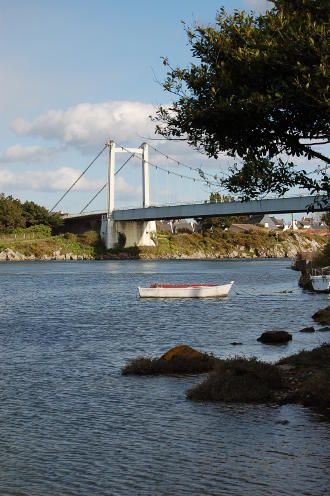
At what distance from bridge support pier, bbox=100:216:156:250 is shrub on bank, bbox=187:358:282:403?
423ft

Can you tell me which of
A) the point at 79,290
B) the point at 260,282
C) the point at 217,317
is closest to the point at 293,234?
the point at 260,282

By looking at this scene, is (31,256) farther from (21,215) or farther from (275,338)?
(275,338)

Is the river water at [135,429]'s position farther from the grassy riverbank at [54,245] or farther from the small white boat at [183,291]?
the grassy riverbank at [54,245]

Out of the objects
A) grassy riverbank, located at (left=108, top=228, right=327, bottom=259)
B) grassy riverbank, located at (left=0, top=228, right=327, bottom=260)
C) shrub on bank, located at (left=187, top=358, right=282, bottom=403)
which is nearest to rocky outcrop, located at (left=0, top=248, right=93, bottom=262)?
grassy riverbank, located at (left=0, top=228, right=327, bottom=260)

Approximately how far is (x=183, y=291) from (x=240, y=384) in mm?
39018

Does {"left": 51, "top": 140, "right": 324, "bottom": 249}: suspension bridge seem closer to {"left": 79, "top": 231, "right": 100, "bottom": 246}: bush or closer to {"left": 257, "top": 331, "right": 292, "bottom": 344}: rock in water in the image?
{"left": 79, "top": 231, "right": 100, "bottom": 246}: bush

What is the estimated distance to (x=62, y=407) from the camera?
715 inches

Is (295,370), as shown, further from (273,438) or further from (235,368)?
Result: (273,438)

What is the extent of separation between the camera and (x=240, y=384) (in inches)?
723

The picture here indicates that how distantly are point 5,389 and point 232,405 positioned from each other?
6.89 meters

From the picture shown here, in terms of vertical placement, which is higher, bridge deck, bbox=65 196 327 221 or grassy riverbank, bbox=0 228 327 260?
bridge deck, bbox=65 196 327 221

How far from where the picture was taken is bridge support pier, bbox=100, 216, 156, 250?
149000 mm

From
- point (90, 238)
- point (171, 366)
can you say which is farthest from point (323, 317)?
point (90, 238)

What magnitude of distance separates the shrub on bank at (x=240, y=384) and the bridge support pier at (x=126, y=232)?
128867 mm
